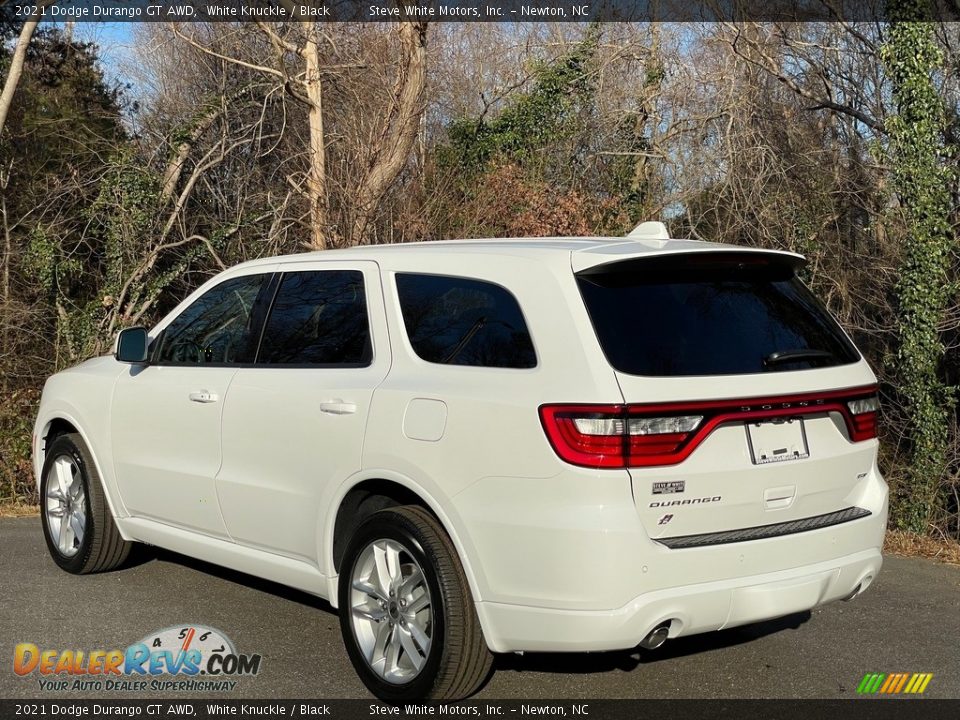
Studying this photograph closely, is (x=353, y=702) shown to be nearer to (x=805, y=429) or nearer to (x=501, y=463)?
(x=501, y=463)

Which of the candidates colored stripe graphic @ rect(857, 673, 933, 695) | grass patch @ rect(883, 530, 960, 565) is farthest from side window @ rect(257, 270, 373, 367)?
grass patch @ rect(883, 530, 960, 565)

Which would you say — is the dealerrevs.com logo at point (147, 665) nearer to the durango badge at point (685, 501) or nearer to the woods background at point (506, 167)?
the durango badge at point (685, 501)

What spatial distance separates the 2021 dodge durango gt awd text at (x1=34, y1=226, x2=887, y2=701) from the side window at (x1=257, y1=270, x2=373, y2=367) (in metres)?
0.01

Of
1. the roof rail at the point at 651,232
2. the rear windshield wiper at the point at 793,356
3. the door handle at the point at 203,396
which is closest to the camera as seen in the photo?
the rear windshield wiper at the point at 793,356

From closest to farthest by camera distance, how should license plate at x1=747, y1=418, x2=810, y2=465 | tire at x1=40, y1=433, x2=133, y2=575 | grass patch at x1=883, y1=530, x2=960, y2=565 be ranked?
license plate at x1=747, y1=418, x2=810, y2=465, tire at x1=40, y1=433, x2=133, y2=575, grass patch at x1=883, y1=530, x2=960, y2=565

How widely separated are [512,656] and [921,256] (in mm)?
8317

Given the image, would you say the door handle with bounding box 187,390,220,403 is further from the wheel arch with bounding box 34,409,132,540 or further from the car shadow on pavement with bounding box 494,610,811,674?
the car shadow on pavement with bounding box 494,610,811,674

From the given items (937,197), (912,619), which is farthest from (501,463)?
(937,197)

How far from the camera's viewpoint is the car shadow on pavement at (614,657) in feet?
16.7

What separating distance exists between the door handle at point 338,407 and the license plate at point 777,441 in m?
1.63

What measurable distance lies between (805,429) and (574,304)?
1.07 m

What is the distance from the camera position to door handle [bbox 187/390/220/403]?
18.3 ft

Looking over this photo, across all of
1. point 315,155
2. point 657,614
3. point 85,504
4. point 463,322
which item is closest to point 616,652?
point 657,614

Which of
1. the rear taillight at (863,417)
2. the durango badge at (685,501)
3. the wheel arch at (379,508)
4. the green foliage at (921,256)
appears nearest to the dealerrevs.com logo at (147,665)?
the wheel arch at (379,508)
